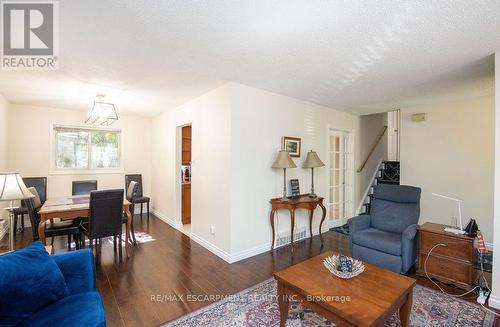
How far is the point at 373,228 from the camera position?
3.26 metres

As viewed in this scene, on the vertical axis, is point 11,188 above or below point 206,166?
below

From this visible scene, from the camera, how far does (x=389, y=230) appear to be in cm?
313

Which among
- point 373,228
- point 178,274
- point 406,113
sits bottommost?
point 178,274

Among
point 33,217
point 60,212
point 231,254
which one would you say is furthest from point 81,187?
point 231,254

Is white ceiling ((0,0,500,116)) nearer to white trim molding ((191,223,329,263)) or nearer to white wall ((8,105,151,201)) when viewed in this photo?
white wall ((8,105,151,201))

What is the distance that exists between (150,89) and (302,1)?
2.68 metres

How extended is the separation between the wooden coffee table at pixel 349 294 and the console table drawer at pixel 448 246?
1250 mm

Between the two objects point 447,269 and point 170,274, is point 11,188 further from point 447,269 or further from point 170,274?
point 447,269

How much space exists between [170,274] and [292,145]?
2.54m

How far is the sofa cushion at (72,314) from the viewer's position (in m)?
1.29

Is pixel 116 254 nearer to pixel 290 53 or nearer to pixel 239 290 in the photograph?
pixel 239 290

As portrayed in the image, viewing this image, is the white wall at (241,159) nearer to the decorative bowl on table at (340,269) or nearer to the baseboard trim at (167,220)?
the baseboard trim at (167,220)

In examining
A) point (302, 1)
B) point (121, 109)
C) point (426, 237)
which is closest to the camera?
point (302, 1)

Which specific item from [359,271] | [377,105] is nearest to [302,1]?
[359,271]
